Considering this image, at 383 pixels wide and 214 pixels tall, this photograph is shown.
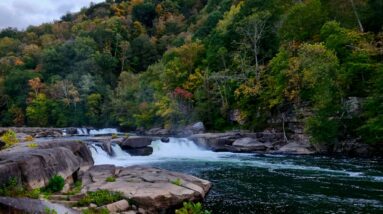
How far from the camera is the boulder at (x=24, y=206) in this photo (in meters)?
10.4

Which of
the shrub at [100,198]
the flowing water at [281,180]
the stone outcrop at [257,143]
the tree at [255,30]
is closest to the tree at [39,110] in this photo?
the tree at [255,30]

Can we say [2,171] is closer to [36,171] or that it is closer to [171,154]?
[36,171]

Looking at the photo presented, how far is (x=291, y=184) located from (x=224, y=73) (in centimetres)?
2849

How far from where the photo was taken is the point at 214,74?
47.4 meters

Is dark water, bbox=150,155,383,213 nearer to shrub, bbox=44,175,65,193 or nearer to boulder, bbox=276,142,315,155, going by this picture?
boulder, bbox=276,142,315,155

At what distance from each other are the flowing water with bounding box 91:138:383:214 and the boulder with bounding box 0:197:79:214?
21.5 ft

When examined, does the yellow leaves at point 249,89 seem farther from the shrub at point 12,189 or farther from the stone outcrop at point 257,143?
the shrub at point 12,189

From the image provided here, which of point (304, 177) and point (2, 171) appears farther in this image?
point (304, 177)

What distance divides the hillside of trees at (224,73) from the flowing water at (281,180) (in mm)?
4879

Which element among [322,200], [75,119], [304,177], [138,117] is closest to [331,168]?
[304,177]

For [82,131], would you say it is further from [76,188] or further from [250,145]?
[76,188]

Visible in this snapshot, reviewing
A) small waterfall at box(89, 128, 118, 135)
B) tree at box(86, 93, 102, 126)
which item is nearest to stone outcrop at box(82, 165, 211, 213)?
small waterfall at box(89, 128, 118, 135)

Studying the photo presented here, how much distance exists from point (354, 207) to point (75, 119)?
202ft

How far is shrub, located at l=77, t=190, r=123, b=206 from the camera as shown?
13.9 metres
